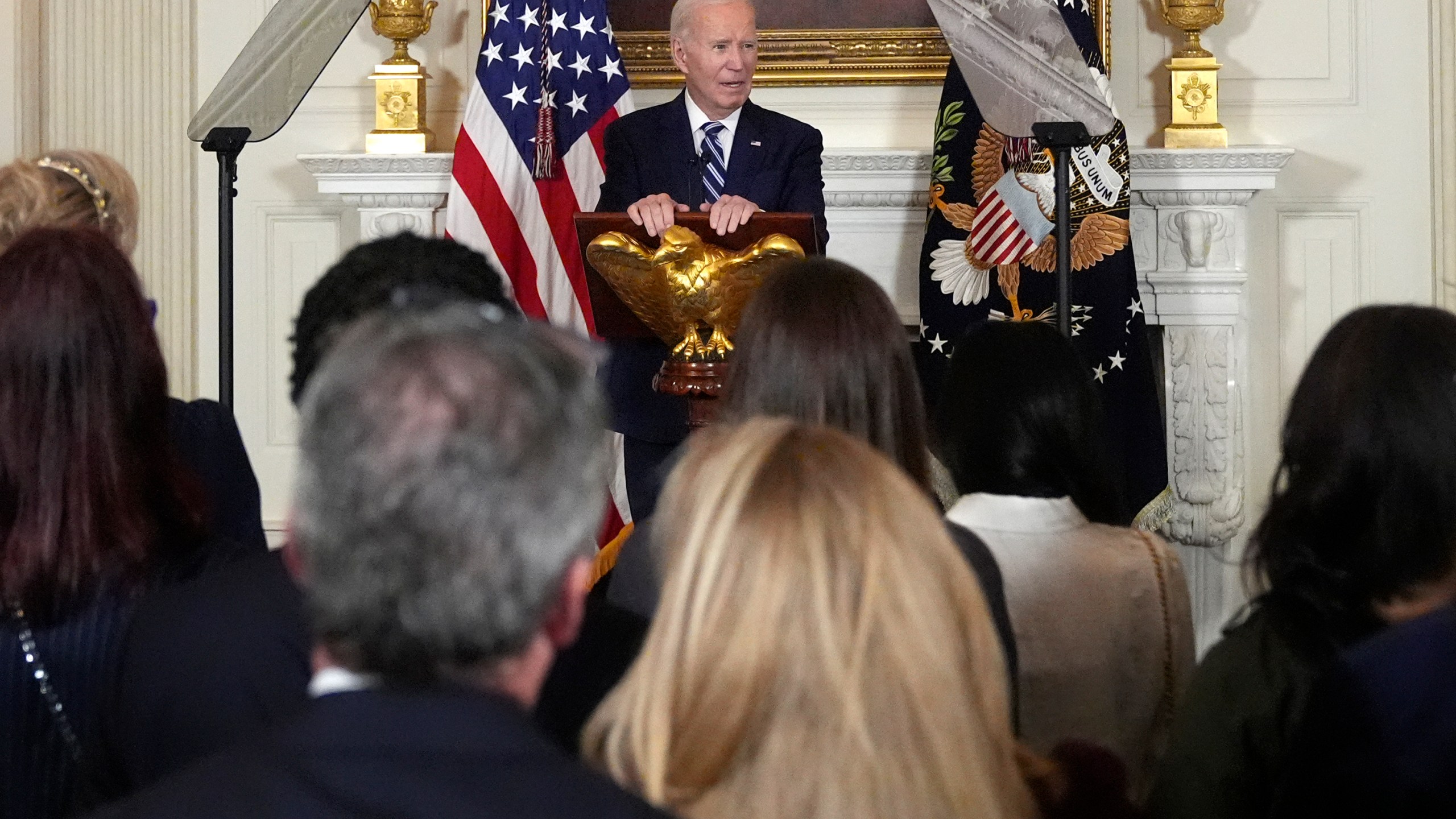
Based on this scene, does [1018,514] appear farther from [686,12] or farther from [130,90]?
[130,90]

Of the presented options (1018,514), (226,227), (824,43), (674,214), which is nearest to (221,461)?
(1018,514)

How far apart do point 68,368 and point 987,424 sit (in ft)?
3.75

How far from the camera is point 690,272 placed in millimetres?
3361

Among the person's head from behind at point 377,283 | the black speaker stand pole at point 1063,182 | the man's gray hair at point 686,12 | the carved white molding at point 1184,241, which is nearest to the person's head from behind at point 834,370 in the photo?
the person's head from behind at point 377,283

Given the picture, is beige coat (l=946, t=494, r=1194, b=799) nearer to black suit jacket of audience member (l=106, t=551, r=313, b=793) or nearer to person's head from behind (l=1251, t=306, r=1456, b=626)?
person's head from behind (l=1251, t=306, r=1456, b=626)

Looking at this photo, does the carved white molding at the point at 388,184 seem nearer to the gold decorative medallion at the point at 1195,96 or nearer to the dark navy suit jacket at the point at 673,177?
the dark navy suit jacket at the point at 673,177

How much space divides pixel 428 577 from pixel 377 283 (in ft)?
2.75

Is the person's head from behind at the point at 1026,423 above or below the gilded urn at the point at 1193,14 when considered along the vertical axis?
below

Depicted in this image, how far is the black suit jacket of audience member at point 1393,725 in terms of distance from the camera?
1420 millimetres

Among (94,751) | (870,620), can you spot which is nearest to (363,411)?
(870,620)

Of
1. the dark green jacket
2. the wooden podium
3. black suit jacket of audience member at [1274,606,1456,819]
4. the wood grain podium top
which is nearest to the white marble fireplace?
the wood grain podium top

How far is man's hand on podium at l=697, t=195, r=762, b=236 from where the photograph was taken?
3.37 m

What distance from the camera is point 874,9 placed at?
534 cm

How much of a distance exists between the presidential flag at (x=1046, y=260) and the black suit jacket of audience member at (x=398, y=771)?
3.93m
